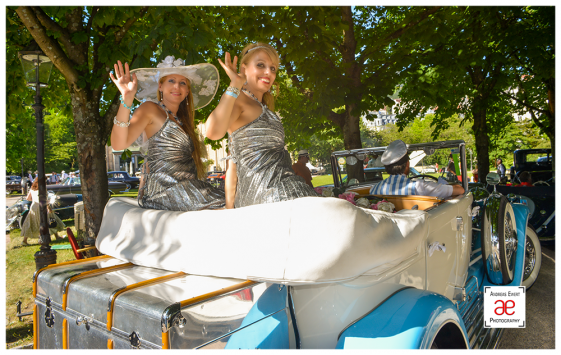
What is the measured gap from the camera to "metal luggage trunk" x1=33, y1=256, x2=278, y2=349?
131cm

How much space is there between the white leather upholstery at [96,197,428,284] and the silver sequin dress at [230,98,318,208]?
501mm

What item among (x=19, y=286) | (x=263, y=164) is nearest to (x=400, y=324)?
(x=263, y=164)

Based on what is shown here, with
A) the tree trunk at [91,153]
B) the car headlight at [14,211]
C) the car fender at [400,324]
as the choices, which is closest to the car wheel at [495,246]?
the car fender at [400,324]

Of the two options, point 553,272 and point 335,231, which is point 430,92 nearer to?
point 553,272

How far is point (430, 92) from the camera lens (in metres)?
8.08

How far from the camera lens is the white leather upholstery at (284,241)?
4.38 feet

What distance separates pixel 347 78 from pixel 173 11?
366 cm

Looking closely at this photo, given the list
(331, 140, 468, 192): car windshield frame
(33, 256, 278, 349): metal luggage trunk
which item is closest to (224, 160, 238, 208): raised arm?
(33, 256, 278, 349): metal luggage trunk

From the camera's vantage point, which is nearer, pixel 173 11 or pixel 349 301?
pixel 349 301

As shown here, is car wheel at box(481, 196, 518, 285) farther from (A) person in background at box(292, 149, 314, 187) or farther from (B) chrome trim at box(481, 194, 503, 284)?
(A) person in background at box(292, 149, 314, 187)

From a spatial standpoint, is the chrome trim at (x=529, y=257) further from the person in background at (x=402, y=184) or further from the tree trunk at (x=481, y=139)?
the tree trunk at (x=481, y=139)

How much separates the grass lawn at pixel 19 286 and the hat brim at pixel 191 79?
5.13ft

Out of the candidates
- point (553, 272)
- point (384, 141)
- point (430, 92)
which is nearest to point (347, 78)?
point (430, 92)

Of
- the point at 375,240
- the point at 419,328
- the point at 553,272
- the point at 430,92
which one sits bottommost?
the point at 553,272
